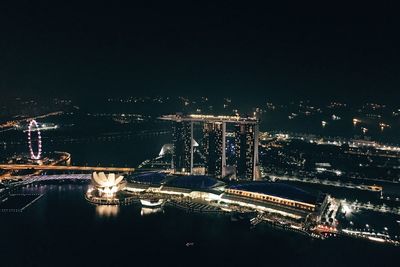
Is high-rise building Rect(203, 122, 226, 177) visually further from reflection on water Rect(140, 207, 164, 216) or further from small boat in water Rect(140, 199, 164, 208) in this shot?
reflection on water Rect(140, 207, 164, 216)

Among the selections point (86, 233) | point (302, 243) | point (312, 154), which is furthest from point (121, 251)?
point (312, 154)

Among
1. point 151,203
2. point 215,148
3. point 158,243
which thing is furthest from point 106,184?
point 215,148

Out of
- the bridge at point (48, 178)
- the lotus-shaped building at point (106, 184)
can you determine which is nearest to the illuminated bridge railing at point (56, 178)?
the bridge at point (48, 178)

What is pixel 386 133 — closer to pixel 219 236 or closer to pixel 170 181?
pixel 170 181

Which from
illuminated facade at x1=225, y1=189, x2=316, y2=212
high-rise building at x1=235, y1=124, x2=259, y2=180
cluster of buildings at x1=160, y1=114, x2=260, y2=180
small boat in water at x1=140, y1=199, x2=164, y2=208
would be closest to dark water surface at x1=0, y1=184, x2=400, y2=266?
small boat in water at x1=140, y1=199, x2=164, y2=208

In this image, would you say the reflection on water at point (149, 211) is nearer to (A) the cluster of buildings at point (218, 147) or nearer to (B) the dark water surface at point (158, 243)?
(B) the dark water surface at point (158, 243)
